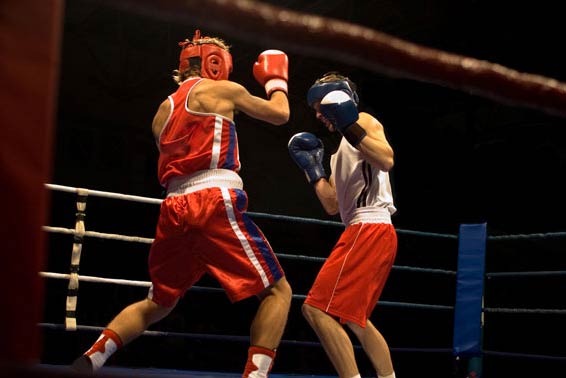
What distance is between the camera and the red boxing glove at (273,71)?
230cm

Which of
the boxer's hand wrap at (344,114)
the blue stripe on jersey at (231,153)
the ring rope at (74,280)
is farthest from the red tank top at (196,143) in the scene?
the ring rope at (74,280)

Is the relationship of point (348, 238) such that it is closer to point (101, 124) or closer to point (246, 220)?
point (246, 220)

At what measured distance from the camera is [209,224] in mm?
2072

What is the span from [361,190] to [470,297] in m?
1.26

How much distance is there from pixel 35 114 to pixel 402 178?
6.27m

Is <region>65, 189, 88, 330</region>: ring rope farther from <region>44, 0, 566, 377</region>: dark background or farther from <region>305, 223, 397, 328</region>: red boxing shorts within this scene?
<region>44, 0, 566, 377</region>: dark background

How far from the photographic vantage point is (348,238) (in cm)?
237

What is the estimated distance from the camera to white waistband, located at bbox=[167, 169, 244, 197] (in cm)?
215

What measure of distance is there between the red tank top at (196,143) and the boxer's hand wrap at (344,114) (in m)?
0.30

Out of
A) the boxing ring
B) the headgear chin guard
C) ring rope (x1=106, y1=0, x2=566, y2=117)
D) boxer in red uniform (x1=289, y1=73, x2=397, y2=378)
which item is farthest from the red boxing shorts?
the boxing ring

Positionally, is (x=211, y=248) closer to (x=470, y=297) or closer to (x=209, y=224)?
(x=209, y=224)

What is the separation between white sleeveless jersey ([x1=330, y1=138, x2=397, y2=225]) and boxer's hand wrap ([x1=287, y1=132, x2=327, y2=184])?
0.57 ft

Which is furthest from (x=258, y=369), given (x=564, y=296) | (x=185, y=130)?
(x=564, y=296)

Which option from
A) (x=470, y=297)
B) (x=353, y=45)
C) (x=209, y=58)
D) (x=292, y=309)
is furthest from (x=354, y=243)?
(x=292, y=309)
